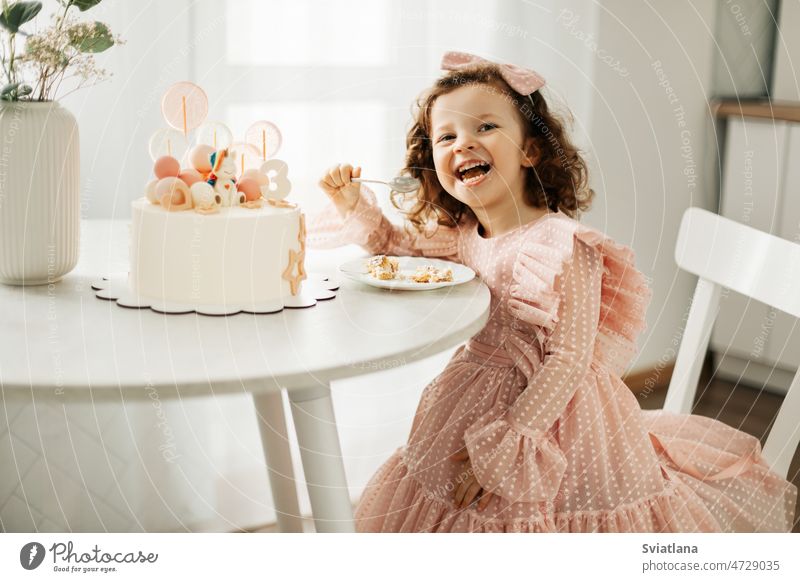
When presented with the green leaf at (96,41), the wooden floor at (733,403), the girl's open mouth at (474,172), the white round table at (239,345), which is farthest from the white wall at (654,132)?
the green leaf at (96,41)

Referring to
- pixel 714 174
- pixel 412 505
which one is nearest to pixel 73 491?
pixel 412 505

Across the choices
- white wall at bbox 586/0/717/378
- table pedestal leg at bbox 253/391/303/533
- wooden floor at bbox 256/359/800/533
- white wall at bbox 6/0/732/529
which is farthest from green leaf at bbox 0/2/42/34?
wooden floor at bbox 256/359/800/533

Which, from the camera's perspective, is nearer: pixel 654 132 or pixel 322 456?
pixel 322 456

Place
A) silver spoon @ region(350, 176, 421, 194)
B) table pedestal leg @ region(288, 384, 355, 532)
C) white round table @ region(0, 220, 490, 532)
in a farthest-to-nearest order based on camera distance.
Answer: silver spoon @ region(350, 176, 421, 194), table pedestal leg @ region(288, 384, 355, 532), white round table @ region(0, 220, 490, 532)

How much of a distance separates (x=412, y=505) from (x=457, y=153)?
37cm

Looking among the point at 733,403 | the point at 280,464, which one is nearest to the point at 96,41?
the point at 280,464

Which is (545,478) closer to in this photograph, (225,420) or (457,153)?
(457,153)

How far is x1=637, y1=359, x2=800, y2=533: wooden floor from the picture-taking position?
5.33 ft

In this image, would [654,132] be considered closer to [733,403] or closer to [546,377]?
[733,403]

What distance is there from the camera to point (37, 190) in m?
0.79

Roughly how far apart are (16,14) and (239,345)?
37 centimetres

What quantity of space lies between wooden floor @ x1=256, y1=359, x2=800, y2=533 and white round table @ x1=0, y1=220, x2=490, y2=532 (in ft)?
3.07

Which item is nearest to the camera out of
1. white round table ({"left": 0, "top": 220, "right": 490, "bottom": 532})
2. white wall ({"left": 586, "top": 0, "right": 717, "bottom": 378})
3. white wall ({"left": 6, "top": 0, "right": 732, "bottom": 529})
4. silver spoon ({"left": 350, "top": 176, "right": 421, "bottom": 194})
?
white round table ({"left": 0, "top": 220, "right": 490, "bottom": 532})

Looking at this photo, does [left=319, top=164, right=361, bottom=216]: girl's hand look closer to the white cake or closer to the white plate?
the white plate
